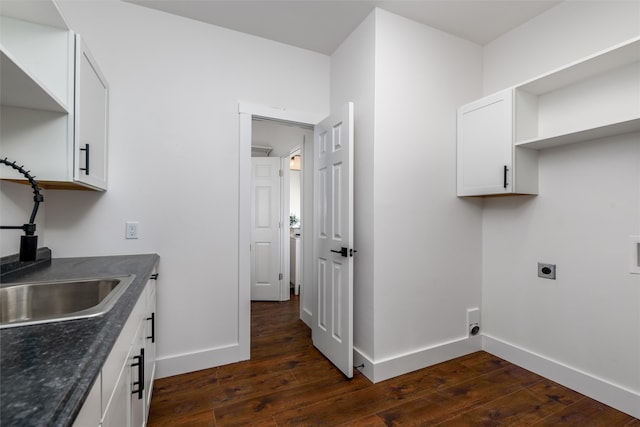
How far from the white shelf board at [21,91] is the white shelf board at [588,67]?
2.66m

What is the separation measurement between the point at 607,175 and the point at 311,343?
2.52 m

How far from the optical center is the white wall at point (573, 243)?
1.77 meters

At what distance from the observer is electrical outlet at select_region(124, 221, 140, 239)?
204 centimetres

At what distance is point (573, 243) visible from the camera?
201 centimetres

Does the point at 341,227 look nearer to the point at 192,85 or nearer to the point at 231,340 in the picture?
the point at 231,340

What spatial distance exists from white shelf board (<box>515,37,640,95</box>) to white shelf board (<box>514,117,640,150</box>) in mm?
390

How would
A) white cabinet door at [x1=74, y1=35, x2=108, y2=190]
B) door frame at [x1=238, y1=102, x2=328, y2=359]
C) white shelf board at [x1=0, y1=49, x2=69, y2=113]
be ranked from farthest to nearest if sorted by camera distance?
door frame at [x1=238, y1=102, x2=328, y2=359] → white cabinet door at [x1=74, y1=35, x2=108, y2=190] → white shelf board at [x1=0, y1=49, x2=69, y2=113]

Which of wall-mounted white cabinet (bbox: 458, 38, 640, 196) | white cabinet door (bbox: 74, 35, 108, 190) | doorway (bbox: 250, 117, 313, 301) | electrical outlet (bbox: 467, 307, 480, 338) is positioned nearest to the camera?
white cabinet door (bbox: 74, 35, 108, 190)

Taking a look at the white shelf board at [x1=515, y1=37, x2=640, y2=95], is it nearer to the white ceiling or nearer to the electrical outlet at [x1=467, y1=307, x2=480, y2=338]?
the white ceiling

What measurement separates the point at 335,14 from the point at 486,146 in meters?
1.51

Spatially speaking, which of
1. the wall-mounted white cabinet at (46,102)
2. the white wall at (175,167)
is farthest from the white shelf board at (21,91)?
the white wall at (175,167)

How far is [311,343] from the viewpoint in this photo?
270 centimetres

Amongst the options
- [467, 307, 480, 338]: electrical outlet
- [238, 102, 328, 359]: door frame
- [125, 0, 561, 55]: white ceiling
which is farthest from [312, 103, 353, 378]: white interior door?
[467, 307, 480, 338]: electrical outlet

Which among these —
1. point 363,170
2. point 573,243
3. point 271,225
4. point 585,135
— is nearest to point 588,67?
point 585,135
